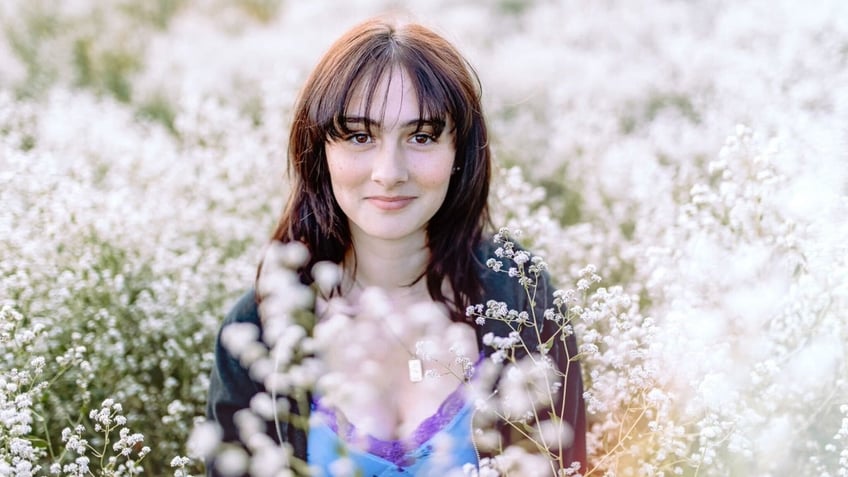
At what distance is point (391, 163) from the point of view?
2318 millimetres

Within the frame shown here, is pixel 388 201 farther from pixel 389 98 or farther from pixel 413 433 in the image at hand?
pixel 413 433

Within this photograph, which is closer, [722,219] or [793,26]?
[722,219]

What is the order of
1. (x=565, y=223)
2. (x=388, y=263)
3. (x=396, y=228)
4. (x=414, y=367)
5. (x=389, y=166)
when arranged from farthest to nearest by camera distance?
(x=565, y=223)
(x=388, y=263)
(x=414, y=367)
(x=396, y=228)
(x=389, y=166)

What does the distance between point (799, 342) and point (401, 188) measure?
55.1 inches

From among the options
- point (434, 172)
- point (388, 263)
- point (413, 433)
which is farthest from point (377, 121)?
point (413, 433)

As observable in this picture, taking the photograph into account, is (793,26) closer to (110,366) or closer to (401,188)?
(401,188)

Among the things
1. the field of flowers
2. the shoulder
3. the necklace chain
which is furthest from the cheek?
the shoulder

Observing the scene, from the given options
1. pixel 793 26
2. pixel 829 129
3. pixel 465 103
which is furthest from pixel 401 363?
pixel 793 26

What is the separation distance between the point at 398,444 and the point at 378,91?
98 cm

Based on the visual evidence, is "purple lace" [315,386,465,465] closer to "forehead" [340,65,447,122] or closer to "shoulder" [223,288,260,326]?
"shoulder" [223,288,260,326]

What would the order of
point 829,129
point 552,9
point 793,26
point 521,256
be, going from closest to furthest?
point 521,256 < point 829,129 < point 793,26 < point 552,9

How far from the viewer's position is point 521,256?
1.82 m

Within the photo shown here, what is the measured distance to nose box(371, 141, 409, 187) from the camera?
2.32 m

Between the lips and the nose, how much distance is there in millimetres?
49
